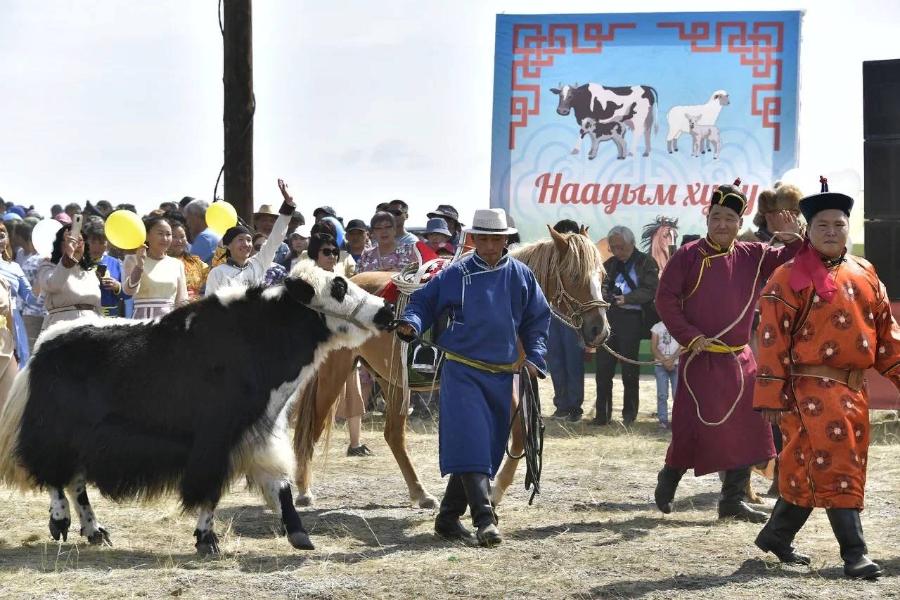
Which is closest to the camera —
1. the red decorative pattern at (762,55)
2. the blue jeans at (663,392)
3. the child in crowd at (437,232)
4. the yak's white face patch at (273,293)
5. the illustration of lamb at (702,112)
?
the yak's white face patch at (273,293)

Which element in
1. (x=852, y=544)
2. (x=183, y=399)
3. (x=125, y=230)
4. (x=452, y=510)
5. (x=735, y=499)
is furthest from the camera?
(x=125, y=230)

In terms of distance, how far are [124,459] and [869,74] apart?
7.85m

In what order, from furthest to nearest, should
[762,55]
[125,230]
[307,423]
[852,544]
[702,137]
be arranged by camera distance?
[702,137]
[762,55]
[125,230]
[307,423]
[852,544]

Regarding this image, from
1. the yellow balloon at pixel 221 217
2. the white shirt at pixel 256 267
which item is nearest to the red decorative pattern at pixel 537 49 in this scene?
the yellow balloon at pixel 221 217

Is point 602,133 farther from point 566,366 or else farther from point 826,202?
point 826,202

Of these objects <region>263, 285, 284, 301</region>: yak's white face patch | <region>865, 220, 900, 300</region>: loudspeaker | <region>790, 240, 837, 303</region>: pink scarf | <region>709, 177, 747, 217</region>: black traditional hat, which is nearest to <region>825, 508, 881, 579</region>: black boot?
<region>790, 240, 837, 303</region>: pink scarf

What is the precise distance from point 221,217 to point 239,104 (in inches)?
95.1

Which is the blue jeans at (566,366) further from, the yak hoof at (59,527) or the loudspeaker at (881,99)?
the yak hoof at (59,527)

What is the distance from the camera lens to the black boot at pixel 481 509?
7273mm

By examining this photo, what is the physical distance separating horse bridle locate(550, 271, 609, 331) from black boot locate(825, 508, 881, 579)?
104 inches

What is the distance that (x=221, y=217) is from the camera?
12000 millimetres

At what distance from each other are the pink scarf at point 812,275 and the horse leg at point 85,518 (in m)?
3.88

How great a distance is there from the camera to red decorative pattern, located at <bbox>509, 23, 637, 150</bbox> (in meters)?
16.6

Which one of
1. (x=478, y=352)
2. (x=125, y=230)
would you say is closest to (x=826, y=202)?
(x=478, y=352)
